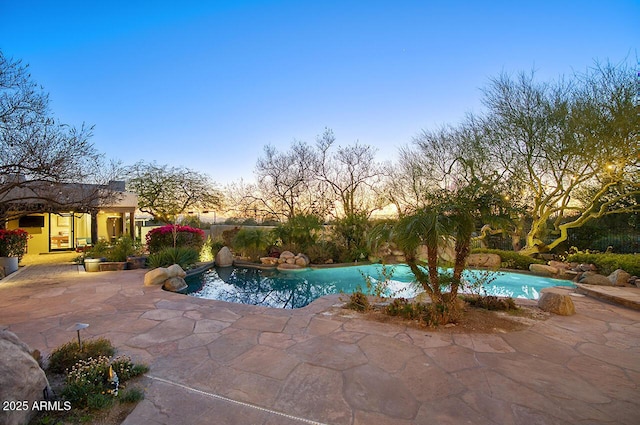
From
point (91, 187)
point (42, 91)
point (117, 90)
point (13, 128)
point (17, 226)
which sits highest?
point (117, 90)

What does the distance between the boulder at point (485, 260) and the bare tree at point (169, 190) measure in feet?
51.0

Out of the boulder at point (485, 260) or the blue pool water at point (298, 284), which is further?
the boulder at point (485, 260)

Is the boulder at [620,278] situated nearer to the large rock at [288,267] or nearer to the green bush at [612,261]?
the green bush at [612,261]

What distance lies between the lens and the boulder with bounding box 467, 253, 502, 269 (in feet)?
32.4

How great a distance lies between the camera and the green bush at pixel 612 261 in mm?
6715

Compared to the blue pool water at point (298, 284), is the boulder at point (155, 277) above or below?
above

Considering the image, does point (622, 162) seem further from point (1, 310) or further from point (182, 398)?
point (1, 310)

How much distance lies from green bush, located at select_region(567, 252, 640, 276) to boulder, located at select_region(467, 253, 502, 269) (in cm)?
191

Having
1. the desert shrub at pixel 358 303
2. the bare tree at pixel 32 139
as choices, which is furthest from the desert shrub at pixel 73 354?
the bare tree at pixel 32 139

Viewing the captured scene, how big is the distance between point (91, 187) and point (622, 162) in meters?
13.8

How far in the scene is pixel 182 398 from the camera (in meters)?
2.23

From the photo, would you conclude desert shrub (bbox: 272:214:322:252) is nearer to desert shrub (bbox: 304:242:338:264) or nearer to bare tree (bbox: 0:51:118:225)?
desert shrub (bbox: 304:242:338:264)

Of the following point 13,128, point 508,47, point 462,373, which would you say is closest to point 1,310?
point 13,128

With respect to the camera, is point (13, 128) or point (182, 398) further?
point (13, 128)
